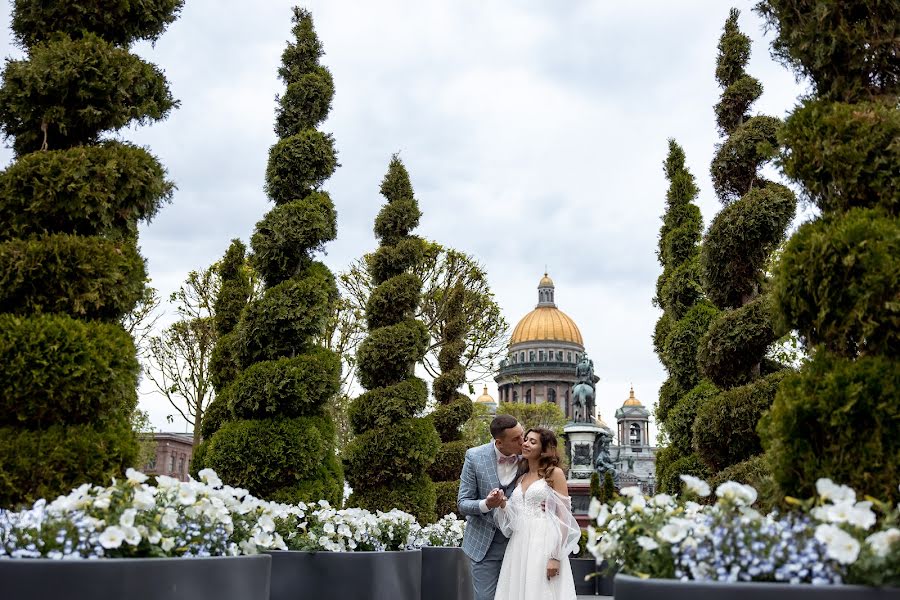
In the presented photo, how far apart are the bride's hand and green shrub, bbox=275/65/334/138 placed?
9.59 meters

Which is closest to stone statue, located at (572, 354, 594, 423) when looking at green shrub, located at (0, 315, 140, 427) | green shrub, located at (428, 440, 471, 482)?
green shrub, located at (428, 440, 471, 482)

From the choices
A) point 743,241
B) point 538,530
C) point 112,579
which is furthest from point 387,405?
point 112,579

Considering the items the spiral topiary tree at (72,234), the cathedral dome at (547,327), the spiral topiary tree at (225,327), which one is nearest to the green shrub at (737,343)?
the spiral topiary tree at (72,234)

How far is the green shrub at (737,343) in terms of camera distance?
1081cm

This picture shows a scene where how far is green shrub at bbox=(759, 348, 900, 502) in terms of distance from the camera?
3891mm

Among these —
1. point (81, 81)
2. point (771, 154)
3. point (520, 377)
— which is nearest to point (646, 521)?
point (771, 154)

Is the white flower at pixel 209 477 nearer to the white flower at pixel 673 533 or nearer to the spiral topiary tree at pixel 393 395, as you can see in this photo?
the white flower at pixel 673 533

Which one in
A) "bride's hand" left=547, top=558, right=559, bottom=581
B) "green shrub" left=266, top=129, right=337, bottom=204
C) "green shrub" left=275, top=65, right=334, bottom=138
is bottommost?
"bride's hand" left=547, top=558, right=559, bottom=581

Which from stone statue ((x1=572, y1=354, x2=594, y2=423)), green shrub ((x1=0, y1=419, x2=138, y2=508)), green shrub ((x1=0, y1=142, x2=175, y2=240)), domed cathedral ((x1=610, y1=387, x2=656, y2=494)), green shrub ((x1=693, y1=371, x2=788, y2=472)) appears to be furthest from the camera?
domed cathedral ((x1=610, y1=387, x2=656, y2=494))

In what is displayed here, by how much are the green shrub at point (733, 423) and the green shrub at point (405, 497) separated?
17.8 feet

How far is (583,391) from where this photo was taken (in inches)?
1455

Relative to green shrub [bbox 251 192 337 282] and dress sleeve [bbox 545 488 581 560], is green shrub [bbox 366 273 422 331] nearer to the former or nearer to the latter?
green shrub [bbox 251 192 337 282]

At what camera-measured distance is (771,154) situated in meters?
5.44

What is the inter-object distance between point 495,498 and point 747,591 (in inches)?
130
